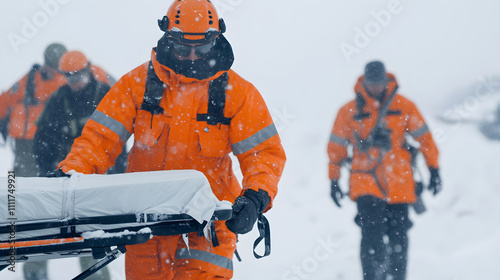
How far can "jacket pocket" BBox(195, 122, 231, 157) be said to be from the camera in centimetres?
308

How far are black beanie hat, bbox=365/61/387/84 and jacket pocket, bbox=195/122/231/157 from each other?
2.97 m

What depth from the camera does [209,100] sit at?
123 inches

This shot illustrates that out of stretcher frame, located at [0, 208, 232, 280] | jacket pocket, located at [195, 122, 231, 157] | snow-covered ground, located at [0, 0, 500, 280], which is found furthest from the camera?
snow-covered ground, located at [0, 0, 500, 280]

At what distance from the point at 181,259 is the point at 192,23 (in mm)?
1107

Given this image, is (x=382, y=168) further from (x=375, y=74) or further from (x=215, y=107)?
(x=215, y=107)

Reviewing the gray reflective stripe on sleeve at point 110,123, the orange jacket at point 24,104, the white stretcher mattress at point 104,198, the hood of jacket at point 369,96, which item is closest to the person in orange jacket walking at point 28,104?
the orange jacket at point 24,104

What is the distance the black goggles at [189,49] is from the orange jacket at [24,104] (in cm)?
283

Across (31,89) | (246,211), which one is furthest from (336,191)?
(246,211)

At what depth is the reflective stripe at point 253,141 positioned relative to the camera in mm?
3133

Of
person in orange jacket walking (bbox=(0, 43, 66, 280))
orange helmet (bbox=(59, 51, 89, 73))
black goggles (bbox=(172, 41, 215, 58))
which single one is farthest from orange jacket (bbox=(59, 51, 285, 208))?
person in orange jacket walking (bbox=(0, 43, 66, 280))

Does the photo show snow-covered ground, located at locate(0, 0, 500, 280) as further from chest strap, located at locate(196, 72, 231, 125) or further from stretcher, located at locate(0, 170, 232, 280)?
stretcher, located at locate(0, 170, 232, 280)

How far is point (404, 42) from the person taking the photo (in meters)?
14.2

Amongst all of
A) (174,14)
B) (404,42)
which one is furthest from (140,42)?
(174,14)

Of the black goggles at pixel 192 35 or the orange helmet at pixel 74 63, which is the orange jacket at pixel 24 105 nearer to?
the orange helmet at pixel 74 63
